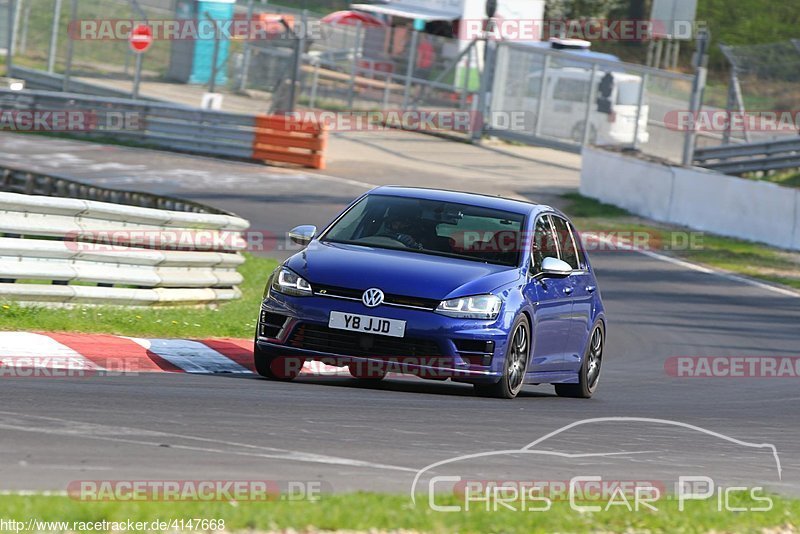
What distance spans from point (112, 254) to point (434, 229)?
3.16 meters

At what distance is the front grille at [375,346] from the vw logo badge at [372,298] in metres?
0.20

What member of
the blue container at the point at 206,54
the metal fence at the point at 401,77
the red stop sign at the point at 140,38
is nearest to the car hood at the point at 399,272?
the metal fence at the point at 401,77

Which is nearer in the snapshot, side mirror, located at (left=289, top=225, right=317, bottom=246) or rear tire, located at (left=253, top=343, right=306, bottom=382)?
rear tire, located at (left=253, top=343, right=306, bottom=382)

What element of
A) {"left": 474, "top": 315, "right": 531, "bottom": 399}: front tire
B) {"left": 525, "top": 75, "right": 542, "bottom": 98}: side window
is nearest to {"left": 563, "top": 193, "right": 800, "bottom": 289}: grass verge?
{"left": 525, "top": 75, "right": 542, "bottom": 98}: side window

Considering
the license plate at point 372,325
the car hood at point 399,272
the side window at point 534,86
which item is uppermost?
the side window at point 534,86

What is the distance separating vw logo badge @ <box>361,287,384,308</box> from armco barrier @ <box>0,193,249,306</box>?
3241 mm

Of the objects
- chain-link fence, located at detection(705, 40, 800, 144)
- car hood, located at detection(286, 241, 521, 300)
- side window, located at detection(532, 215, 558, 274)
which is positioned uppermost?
chain-link fence, located at detection(705, 40, 800, 144)

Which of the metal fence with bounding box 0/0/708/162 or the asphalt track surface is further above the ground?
the metal fence with bounding box 0/0/708/162

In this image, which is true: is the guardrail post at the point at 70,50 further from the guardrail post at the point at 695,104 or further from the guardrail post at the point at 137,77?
the guardrail post at the point at 695,104

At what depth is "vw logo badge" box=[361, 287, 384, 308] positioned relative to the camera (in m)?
9.31

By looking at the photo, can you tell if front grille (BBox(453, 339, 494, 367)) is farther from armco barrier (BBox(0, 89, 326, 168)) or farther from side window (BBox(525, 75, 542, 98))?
side window (BBox(525, 75, 542, 98))

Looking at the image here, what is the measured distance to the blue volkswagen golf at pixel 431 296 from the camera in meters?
9.34

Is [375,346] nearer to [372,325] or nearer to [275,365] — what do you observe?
[372,325]

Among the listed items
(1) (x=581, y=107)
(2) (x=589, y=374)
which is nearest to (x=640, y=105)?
(1) (x=581, y=107)
